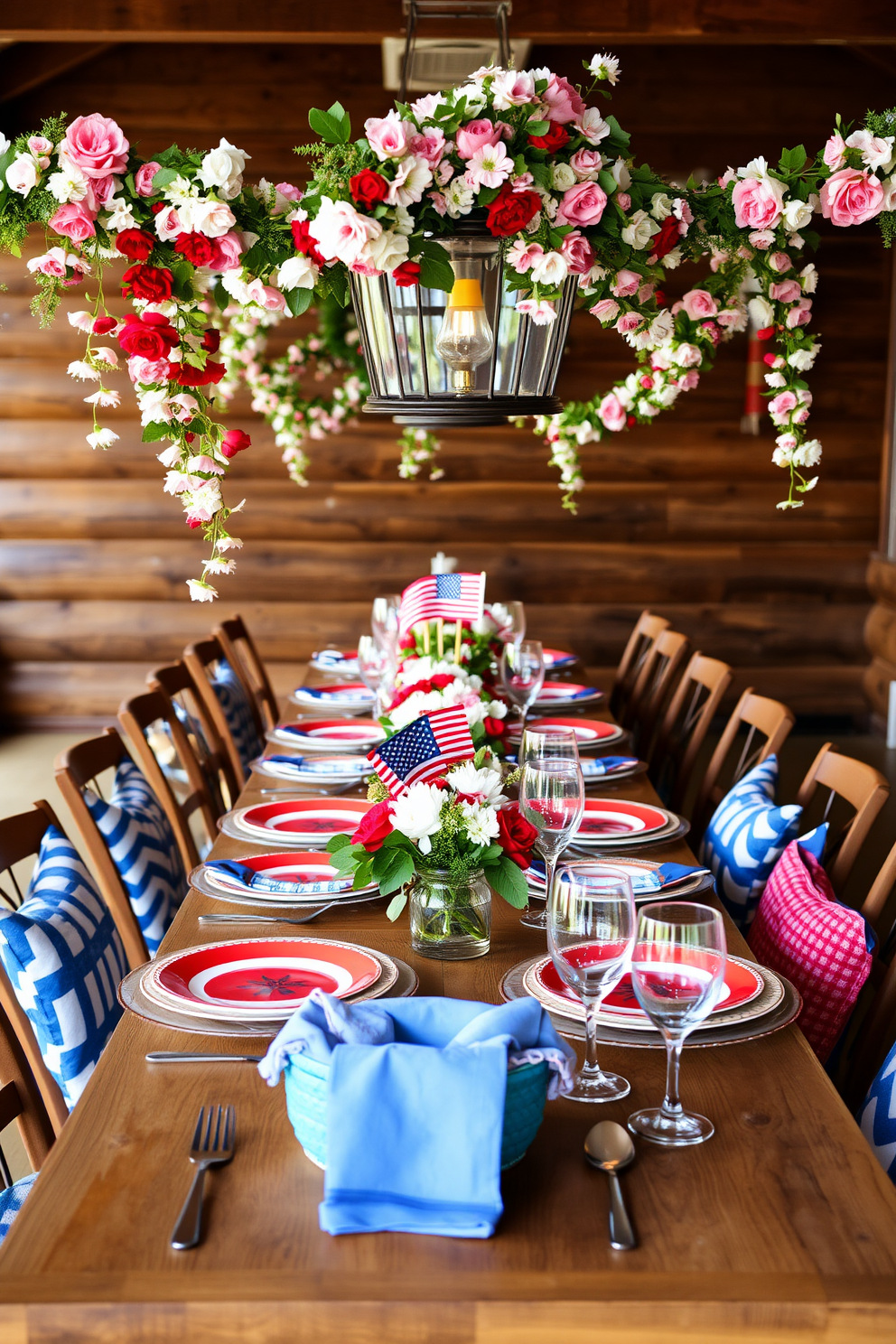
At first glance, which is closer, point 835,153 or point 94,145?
point 94,145

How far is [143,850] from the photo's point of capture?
97.3 inches

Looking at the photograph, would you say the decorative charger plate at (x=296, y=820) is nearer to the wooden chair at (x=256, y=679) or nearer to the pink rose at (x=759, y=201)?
the pink rose at (x=759, y=201)

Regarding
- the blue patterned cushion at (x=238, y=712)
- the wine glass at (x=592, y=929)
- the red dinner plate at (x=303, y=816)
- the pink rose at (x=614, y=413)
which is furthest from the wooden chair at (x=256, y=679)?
the wine glass at (x=592, y=929)

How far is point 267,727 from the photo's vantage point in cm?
460

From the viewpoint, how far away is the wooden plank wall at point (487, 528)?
6.64 metres

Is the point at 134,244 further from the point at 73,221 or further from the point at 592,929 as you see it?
the point at 592,929

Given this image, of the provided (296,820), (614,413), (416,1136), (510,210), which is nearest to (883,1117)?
(416,1136)

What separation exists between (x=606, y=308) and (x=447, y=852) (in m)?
1.13

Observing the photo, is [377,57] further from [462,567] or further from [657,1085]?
[657,1085]

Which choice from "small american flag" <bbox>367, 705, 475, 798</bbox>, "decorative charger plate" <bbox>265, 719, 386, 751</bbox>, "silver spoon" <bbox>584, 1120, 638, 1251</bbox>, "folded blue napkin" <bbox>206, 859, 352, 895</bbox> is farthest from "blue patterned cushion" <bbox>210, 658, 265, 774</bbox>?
"silver spoon" <bbox>584, 1120, 638, 1251</bbox>

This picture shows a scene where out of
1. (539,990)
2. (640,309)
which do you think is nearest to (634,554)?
(640,309)

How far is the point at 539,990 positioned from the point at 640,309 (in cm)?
133

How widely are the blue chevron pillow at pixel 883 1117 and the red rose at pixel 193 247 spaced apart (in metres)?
1.54

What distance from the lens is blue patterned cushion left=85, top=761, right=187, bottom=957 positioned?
243cm
